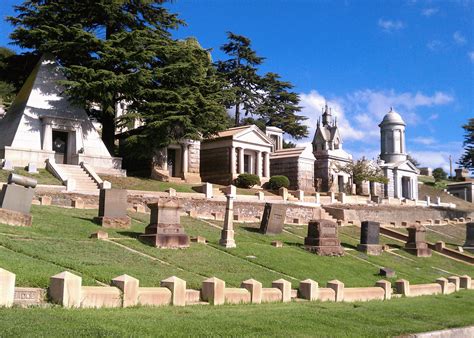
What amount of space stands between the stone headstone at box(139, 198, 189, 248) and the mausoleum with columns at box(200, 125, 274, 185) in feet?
86.5

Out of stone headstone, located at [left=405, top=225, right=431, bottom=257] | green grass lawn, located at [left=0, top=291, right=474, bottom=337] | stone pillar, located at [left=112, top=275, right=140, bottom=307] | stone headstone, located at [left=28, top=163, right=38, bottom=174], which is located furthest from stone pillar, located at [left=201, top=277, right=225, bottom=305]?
stone headstone, located at [left=28, top=163, right=38, bottom=174]

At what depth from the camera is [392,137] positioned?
7150 centimetres

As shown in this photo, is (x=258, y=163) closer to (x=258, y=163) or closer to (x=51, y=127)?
(x=258, y=163)

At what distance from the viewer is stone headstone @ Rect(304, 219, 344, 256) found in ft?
73.9

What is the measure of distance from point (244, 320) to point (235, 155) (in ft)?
122

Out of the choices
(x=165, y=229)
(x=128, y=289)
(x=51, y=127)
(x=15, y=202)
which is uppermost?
(x=51, y=127)

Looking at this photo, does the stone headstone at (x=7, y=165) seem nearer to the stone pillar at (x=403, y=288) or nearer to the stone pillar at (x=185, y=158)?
the stone pillar at (x=185, y=158)

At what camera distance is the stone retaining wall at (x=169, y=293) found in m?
9.00

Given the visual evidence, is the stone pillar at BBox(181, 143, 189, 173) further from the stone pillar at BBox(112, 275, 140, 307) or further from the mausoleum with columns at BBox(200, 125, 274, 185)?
the stone pillar at BBox(112, 275, 140, 307)

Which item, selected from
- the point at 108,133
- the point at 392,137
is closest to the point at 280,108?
the point at 392,137

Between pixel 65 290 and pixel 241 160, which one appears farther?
pixel 241 160

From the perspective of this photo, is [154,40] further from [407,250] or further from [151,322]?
[151,322]

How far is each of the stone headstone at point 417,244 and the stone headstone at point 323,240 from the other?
6990 mm

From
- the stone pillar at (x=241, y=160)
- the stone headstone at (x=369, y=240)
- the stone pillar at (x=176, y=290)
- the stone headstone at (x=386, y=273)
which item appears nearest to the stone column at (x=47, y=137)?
the stone pillar at (x=241, y=160)
